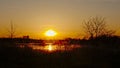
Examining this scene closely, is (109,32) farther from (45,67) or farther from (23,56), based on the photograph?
(45,67)

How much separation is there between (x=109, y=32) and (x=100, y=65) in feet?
121

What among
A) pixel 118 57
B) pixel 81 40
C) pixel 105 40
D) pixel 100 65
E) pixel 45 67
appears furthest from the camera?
Answer: pixel 81 40

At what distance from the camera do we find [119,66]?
22.4 m

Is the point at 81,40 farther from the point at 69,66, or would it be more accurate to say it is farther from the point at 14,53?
the point at 69,66

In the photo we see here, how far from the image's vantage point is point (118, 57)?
27.9m

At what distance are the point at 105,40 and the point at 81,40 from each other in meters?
12.3

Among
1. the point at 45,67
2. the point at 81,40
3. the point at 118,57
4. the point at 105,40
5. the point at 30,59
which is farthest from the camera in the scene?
the point at 81,40

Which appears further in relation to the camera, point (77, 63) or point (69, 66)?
point (77, 63)

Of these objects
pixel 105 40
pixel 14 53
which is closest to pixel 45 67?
pixel 14 53

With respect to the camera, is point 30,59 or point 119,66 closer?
point 119,66

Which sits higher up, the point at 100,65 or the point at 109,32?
the point at 109,32

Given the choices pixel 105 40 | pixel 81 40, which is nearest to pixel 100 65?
pixel 105 40

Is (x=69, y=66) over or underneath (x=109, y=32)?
underneath

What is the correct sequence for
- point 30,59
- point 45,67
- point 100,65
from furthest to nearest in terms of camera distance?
1. point 30,59
2. point 100,65
3. point 45,67
